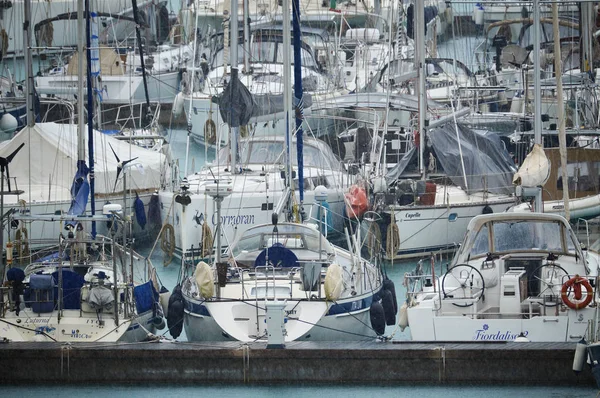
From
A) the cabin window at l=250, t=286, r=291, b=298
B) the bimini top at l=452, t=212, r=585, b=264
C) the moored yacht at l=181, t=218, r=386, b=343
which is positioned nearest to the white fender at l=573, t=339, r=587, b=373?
the bimini top at l=452, t=212, r=585, b=264

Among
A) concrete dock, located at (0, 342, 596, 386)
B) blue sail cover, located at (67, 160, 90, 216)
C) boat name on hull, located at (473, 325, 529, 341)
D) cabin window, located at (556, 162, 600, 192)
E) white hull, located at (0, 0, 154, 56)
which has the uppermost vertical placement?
white hull, located at (0, 0, 154, 56)

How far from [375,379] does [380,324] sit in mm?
1288

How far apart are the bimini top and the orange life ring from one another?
1.72 m

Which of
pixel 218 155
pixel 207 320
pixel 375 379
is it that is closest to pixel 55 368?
pixel 207 320

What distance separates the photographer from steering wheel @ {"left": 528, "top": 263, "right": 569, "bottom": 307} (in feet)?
67.0

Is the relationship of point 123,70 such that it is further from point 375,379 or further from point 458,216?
point 375,379

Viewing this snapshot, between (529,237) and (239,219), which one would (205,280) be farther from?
(239,219)

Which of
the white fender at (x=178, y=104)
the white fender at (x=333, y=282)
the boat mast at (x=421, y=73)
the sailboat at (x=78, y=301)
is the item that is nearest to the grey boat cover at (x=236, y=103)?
the boat mast at (x=421, y=73)

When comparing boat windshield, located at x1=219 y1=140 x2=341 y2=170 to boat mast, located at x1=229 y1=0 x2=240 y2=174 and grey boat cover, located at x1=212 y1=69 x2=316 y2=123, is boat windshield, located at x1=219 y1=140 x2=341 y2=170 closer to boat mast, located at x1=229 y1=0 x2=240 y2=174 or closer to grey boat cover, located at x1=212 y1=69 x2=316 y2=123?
boat mast, located at x1=229 y1=0 x2=240 y2=174

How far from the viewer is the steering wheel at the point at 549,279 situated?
67.0ft

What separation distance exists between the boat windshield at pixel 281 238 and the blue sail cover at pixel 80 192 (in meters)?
2.71

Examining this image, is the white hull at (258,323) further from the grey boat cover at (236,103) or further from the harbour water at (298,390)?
the grey boat cover at (236,103)

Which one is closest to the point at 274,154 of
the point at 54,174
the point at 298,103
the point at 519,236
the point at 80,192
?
the point at 54,174

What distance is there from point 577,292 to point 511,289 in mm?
973
